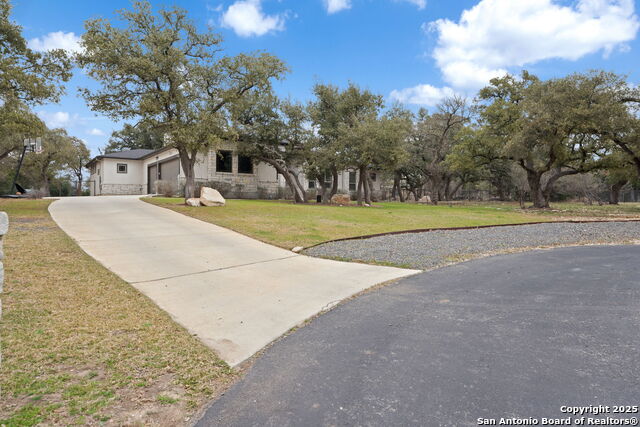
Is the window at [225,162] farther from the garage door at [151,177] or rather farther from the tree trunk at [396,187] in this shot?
the tree trunk at [396,187]

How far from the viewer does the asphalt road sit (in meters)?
2.35

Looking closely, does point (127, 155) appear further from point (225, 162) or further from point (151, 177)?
point (225, 162)

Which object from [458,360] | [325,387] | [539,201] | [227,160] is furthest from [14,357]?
[539,201]

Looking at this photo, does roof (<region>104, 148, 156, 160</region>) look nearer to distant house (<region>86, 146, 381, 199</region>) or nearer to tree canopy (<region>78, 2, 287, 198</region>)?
distant house (<region>86, 146, 381, 199</region>)

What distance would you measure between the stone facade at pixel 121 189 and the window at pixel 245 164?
11356 mm

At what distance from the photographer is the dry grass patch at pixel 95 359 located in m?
2.37

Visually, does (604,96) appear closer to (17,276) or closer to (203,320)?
(203,320)

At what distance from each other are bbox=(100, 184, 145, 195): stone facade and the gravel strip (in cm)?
2994

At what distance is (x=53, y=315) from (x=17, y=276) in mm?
2017

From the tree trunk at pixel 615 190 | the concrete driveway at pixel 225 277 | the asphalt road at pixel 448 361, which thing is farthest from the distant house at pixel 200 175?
the tree trunk at pixel 615 190

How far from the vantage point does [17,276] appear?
5.22m

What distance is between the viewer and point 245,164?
29188mm

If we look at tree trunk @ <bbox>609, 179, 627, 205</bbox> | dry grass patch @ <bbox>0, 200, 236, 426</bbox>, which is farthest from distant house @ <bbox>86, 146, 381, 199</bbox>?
tree trunk @ <bbox>609, 179, 627, 205</bbox>

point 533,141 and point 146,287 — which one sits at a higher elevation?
point 533,141
